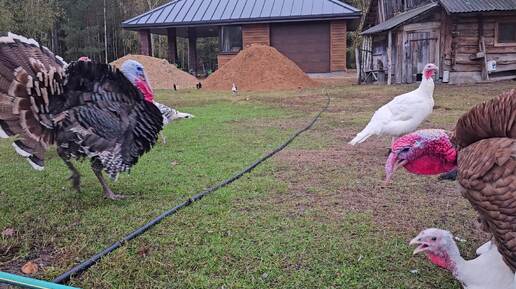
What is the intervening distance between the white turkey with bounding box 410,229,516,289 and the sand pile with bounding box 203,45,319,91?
45.1ft

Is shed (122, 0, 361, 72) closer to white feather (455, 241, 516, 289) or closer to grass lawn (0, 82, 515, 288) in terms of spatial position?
grass lawn (0, 82, 515, 288)

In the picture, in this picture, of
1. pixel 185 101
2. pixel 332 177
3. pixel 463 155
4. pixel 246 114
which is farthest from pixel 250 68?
pixel 463 155

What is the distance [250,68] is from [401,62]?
5753 millimetres

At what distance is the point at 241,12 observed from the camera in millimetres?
23203

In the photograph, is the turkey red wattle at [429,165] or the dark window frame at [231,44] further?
the dark window frame at [231,44]

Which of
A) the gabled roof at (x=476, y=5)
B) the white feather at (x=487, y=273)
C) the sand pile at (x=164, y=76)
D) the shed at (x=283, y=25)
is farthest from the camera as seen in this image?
the shed at (x=283, y=25)

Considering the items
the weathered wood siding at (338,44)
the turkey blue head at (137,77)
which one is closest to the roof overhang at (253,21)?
the weathered wood siding at (338,44)

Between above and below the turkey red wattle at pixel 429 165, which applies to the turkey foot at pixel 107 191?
below

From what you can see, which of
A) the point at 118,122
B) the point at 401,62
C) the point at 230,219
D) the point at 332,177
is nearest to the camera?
the point at 230,219

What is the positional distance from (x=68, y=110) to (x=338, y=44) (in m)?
20.6

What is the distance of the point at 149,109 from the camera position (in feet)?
12.3

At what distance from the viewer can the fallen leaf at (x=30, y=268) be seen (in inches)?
95.9

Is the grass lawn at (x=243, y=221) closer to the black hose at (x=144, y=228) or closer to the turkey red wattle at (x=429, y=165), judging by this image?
the black hose at (x=144, y=228)

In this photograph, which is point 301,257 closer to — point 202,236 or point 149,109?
point 202,236
